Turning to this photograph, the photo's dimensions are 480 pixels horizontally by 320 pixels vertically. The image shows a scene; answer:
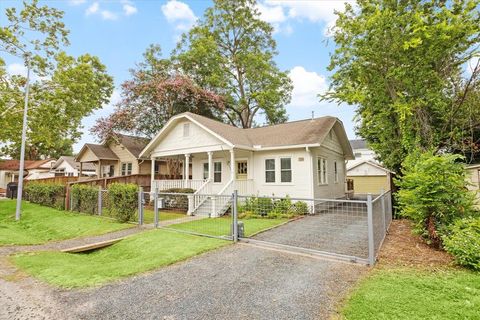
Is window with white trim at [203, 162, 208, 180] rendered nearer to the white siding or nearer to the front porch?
the front porch

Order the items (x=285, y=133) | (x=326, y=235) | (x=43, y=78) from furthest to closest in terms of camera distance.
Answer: (x=43, y=78)
(x=285, y=133)
(x=326, y=235)

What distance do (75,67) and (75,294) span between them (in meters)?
17.6

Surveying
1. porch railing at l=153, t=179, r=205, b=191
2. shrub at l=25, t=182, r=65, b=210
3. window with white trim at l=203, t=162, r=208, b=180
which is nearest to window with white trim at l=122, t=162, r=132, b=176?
shrub at l=25, t=182, r=65, b=210

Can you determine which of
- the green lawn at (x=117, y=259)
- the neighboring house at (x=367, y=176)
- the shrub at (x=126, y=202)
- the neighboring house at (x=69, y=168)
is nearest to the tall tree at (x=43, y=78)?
the shrub at (x=126, y=202)

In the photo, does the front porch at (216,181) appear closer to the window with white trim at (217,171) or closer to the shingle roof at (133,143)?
the window with white trim at (217,171)

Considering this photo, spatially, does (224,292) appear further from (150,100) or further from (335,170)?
(150,100)

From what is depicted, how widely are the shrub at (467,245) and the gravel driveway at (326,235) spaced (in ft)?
5.38

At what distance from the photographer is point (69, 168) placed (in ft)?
108

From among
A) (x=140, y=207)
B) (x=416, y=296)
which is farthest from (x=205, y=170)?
(x=416, y=296)

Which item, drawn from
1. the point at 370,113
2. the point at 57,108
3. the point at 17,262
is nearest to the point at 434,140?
the point at 370,113

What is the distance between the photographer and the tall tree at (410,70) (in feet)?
32.2

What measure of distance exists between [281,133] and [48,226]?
12.3 metres

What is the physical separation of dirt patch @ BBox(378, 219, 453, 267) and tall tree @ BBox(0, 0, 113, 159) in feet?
63.6

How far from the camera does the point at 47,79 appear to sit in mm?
16891
